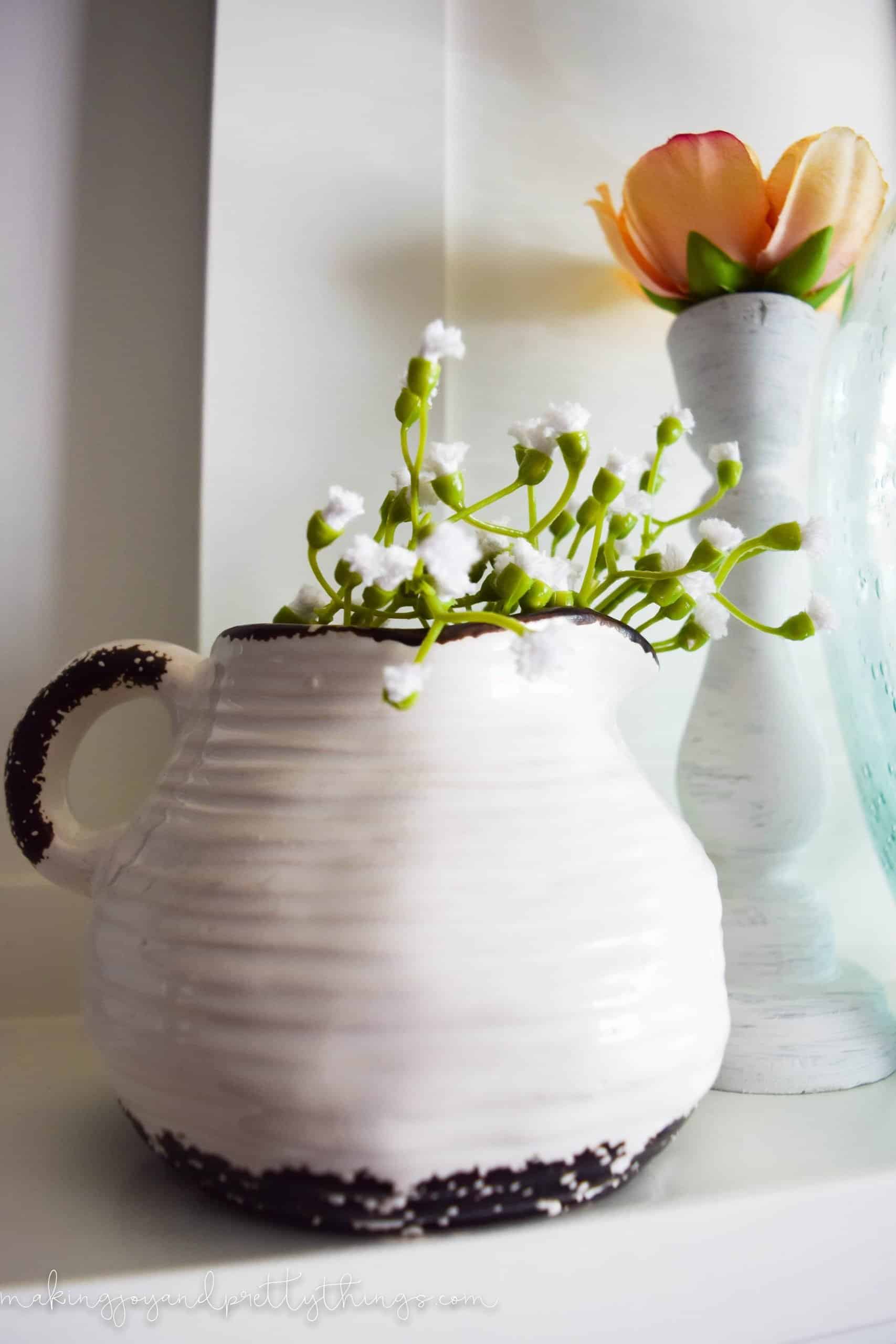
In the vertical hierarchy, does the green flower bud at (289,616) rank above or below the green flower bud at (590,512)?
below

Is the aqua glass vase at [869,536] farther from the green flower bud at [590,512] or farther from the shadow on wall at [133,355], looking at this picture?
the shadow on wall at [133,355]

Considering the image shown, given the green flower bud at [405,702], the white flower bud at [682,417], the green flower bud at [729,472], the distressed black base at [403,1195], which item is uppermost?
the white flower bud at [682,417]

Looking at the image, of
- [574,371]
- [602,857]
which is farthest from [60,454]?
[602,857]

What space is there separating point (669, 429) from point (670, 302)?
0.83 feet

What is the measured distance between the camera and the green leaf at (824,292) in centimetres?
59

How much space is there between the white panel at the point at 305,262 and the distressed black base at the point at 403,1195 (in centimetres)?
36

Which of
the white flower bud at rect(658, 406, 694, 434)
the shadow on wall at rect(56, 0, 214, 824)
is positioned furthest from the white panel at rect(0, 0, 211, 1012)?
the white flower bud at rect(658, 406, 694, 434)

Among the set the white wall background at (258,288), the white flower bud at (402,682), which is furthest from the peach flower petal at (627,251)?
the white flower bud at (402,682)

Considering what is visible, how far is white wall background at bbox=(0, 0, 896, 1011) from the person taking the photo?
626 mm

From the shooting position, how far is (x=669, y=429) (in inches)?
16.3

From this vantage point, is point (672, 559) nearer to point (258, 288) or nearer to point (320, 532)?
point (320, 532)

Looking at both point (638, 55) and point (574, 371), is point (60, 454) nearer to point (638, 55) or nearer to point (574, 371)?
point (574, 371)

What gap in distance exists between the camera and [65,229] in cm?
66

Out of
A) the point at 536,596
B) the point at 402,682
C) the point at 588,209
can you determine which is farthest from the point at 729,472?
the point at 588,209
